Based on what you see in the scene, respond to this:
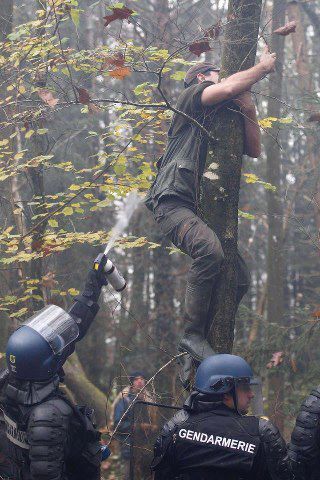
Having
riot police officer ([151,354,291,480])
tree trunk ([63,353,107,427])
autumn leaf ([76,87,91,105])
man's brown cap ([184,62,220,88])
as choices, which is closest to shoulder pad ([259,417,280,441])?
riot police officer ([151,354,291,480])

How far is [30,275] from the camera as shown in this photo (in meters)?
7.72

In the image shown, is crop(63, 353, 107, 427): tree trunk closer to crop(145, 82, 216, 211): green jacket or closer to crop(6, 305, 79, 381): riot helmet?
crop(145, 82, 216, 211): green jacket

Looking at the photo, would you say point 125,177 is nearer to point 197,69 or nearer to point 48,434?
point 197,69

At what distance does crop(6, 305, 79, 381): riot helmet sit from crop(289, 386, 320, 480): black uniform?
5.21ft

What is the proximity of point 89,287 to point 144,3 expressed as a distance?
Result: 534 inches

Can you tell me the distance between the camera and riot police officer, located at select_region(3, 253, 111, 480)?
3742mm

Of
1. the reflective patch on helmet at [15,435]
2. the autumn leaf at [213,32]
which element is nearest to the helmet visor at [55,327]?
the reflective patch on helmet at [15,435]

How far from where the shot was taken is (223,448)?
354 cm

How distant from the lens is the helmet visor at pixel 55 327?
4.12 m

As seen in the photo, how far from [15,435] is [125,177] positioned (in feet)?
12.8

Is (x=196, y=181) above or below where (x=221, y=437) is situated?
above

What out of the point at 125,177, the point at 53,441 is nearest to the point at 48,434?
the point at 53,441

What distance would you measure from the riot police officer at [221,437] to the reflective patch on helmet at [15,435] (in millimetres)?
857

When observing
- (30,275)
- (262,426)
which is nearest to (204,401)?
(262,426)
